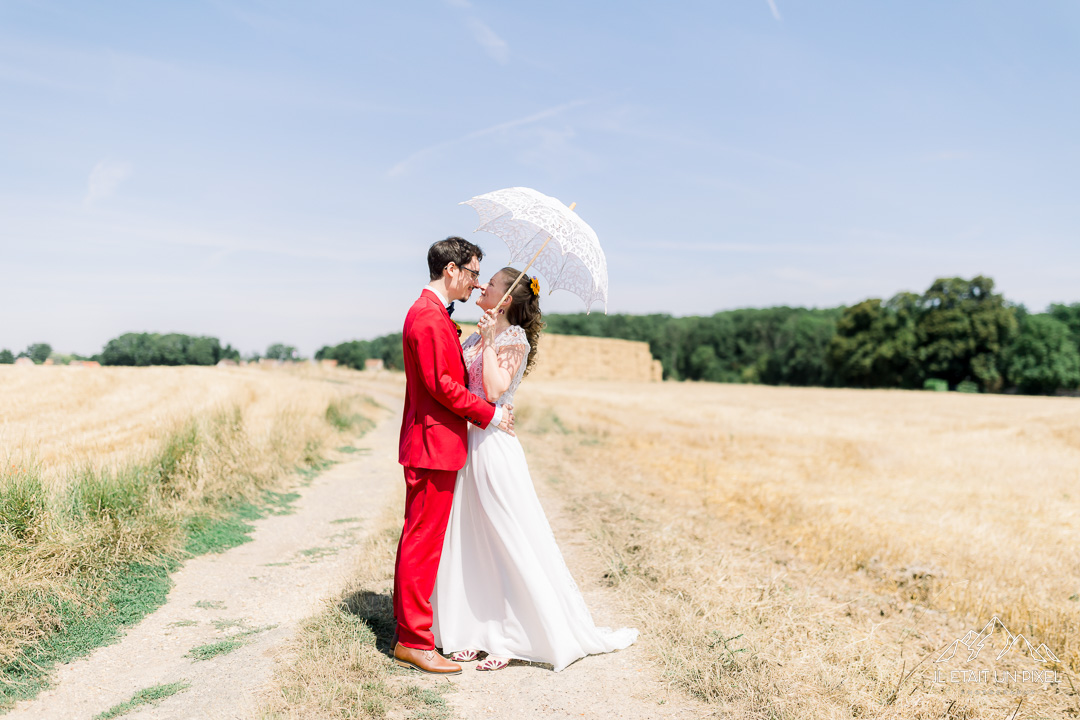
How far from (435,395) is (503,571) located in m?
1.39

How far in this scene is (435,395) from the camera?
170 inches

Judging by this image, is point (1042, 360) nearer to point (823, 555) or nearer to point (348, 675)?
point (823, 555)

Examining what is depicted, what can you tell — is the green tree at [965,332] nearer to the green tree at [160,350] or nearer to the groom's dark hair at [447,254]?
the green tree at [160,350]

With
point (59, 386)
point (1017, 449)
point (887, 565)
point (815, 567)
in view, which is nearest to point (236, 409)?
point (59, 386)

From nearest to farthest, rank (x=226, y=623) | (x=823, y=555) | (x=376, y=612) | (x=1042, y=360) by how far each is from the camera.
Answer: (x=376, y=612)
(x=226, y=623)
(x=823, y=555)
(x=1042, y=360)

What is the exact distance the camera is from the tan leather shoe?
4.43 metres

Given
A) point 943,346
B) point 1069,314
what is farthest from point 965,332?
point 1069,314

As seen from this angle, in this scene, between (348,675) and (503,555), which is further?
(503,555)

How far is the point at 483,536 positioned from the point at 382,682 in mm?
1117

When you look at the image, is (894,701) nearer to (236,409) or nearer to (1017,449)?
(236,409)

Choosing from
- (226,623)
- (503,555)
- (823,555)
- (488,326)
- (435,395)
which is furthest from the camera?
(823,555)

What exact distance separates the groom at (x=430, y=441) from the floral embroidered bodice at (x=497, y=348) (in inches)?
3.2

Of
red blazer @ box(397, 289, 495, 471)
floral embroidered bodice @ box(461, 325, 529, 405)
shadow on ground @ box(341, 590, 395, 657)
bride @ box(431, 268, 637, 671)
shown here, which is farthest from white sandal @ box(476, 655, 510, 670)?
floral embroidered bodice @ box(461, 325, 529, 405)

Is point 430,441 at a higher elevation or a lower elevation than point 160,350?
lower
